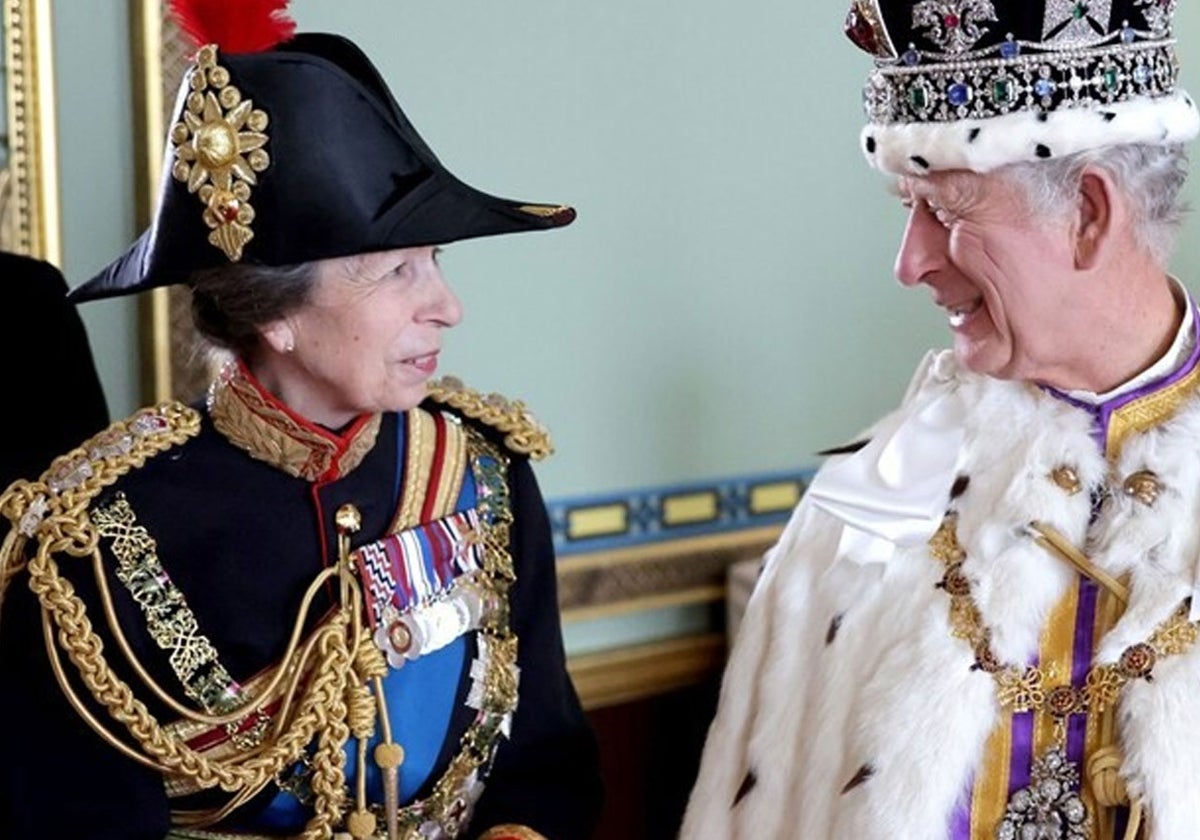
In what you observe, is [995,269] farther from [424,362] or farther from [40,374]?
[40,374]

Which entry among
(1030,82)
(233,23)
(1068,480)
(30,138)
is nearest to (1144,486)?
(1068,480)

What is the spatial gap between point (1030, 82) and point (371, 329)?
61cm

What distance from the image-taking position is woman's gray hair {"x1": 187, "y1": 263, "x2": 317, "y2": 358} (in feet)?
5.27

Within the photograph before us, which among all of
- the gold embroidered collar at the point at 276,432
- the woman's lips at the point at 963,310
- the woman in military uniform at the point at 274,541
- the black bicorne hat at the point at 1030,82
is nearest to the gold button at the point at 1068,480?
the woman's lips at the point at 963,310

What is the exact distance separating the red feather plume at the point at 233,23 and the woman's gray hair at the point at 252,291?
200mm

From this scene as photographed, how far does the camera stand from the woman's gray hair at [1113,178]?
1.49 meters

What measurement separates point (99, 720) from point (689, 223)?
1.33 metres

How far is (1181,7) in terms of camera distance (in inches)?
115

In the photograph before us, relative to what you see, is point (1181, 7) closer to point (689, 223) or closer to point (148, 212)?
point (689, 223)

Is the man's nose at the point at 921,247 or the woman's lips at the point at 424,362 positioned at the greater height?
the man's nose at the point at 921,247

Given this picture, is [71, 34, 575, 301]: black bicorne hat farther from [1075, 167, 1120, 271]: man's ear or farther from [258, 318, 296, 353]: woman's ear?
[1075, 167, 1120, 271]: man's ear

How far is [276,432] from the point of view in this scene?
1668mm

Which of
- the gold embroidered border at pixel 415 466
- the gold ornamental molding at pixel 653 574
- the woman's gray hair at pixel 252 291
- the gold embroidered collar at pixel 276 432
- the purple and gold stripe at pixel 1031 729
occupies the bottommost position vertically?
Result: the gold ornamental molding at pixel 653 574

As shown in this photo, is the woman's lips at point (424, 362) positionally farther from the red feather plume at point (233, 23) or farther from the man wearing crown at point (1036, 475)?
the man wearing crown at point (1036, 475)
